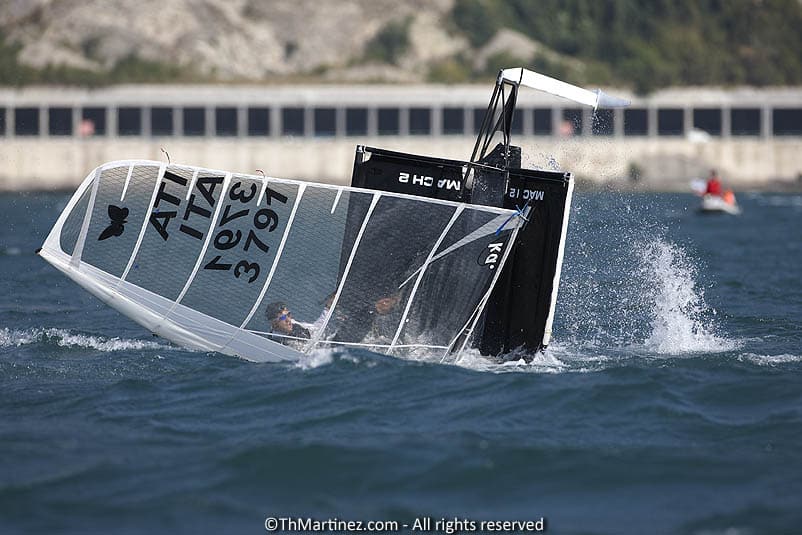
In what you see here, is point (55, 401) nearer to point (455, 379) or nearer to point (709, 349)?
point (455, 379)

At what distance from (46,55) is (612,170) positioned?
3913 cm

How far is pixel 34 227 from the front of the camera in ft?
151

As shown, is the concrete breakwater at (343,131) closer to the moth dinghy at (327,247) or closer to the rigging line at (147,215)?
the moth dinghy at (327,247)

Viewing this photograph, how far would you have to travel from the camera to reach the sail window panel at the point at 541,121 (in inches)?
2970

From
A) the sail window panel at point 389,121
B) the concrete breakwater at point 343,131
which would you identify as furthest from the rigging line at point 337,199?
the sail window panel at point 389,121

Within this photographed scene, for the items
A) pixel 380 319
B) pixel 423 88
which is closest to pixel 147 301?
pixel 380 319

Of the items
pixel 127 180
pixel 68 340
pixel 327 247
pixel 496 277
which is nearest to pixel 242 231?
pixel 327 247

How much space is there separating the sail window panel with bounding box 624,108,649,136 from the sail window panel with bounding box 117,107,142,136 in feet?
103

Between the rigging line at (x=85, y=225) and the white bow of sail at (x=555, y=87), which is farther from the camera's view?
the white bow of sail at (x=555, y=87)

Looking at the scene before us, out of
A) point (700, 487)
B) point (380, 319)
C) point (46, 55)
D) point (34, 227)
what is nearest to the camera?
point (700, 487)

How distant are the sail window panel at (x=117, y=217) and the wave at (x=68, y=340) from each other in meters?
2.11

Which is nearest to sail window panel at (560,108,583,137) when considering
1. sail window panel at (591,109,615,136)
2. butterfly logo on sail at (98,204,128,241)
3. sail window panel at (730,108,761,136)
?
sail window panel at (591,109,615,136)

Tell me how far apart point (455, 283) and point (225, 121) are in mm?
61905

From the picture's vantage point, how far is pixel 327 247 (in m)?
14.4
